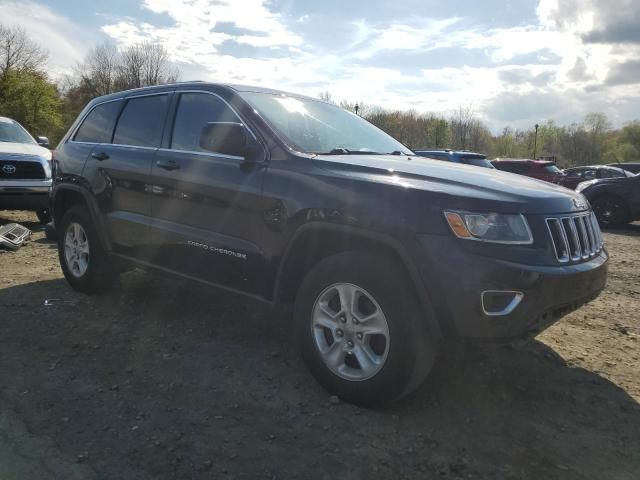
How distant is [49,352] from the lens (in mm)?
3916

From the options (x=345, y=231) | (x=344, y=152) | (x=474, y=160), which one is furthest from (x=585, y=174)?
(x=345, y=231)

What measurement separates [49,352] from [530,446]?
126 inches

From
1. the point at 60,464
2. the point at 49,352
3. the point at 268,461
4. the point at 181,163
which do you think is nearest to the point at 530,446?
the point at 268,461

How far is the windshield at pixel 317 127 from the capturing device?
3742 mm

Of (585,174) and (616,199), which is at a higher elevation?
(585,174)

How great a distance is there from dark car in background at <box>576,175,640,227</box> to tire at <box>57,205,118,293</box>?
10.9 meters

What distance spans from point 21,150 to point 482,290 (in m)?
9.42

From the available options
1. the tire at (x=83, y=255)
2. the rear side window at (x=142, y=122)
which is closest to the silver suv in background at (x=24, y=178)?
the tire at (x=83, y=255)

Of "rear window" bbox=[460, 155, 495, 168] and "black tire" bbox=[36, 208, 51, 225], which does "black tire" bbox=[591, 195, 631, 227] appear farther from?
"black tire" bbox=[36, 208, 51, 225]

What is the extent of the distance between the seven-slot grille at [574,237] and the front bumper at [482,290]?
6.6 inches

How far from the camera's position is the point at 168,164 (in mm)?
4121

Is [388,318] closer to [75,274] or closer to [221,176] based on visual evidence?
[221,176]

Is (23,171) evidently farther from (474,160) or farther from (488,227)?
(474,160)

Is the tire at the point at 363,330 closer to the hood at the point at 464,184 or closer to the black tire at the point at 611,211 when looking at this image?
the hood at the point at 464,184
